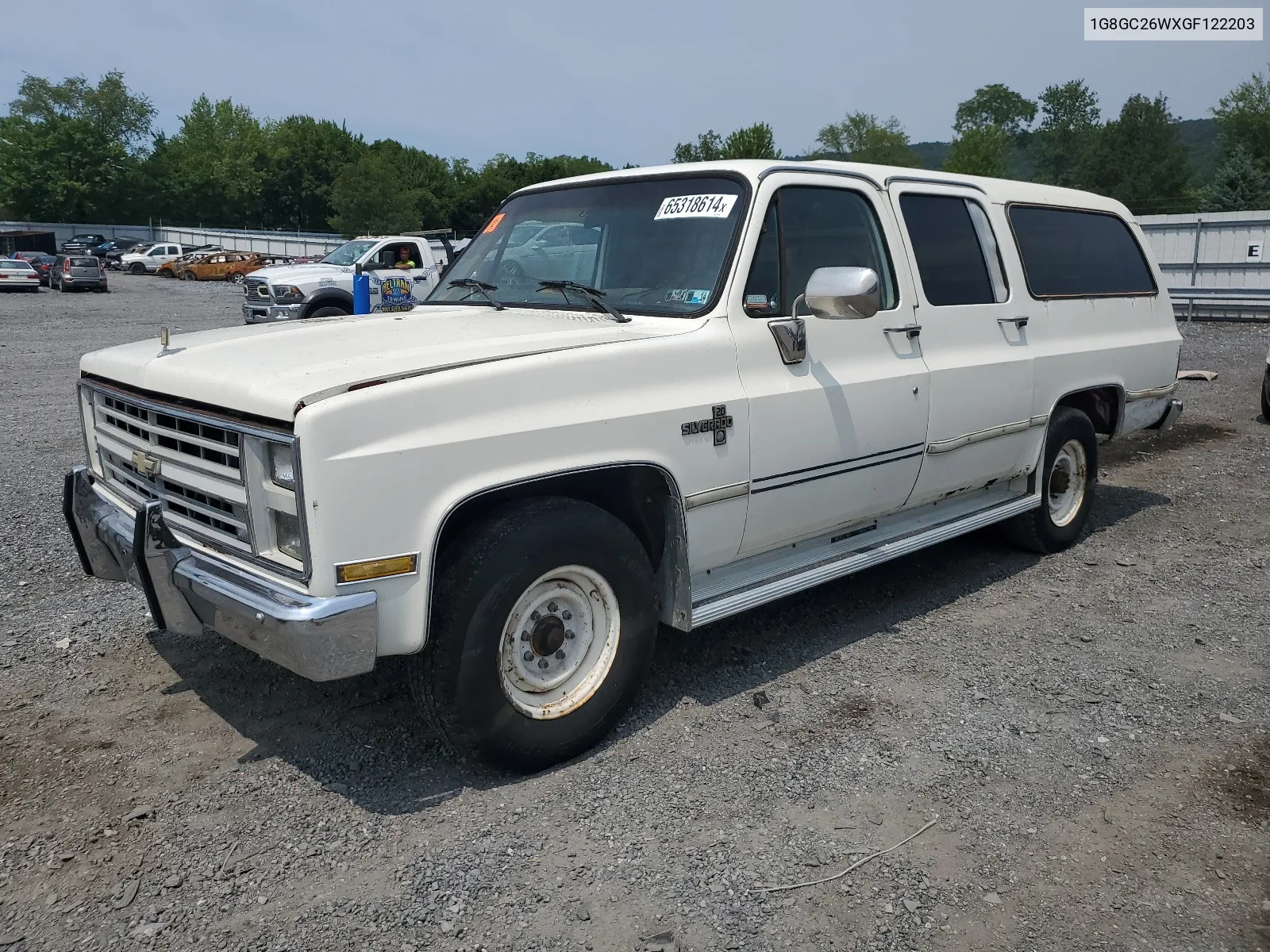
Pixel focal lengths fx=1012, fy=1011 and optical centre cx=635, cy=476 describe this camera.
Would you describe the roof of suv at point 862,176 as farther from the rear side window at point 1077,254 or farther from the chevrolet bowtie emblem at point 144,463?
the chevrolet bowtie emblem at point 144,463

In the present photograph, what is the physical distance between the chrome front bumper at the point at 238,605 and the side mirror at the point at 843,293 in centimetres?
202

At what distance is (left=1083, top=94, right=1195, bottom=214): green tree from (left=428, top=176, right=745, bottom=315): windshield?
71932mm

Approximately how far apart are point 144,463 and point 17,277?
123ft

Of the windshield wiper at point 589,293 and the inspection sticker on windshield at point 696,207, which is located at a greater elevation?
the inspection sticker on windshield at point 696,207

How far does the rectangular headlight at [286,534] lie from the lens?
310 cm

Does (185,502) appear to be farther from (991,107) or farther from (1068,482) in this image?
(991,107)

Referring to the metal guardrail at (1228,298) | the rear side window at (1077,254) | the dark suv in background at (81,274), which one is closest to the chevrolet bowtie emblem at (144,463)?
the rear side window at (1077,254)

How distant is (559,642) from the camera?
3596 millimetres

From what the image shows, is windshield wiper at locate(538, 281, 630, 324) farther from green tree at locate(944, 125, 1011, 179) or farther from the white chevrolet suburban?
green tree at locate(944, 125, 1011, 179)

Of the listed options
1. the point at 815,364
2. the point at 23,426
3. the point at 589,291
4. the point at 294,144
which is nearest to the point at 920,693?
the point at 815,364

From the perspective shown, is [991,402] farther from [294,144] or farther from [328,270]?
[294,144]

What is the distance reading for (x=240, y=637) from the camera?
312cm

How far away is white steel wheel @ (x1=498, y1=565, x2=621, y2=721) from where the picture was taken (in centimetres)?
347

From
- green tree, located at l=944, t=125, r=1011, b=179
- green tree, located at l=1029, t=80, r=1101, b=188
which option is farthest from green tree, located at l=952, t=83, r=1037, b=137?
green tree, located at l=944, t=125, r=1011, b=179
